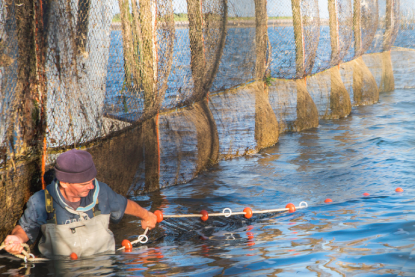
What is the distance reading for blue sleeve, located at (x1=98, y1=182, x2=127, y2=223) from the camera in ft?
14.0

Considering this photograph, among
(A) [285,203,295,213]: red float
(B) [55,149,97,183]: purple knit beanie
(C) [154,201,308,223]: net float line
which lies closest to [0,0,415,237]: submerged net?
(B) [55,149,97,183]: purple knit beanie

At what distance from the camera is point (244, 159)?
891cm

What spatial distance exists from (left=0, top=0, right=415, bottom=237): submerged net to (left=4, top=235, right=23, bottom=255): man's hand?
0.97 ft

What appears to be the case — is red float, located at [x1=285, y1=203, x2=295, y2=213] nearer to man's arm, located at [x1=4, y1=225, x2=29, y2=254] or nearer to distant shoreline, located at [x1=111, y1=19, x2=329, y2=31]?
distant shoreline, located at [x1=111, y1=19, x2=329, y2=31]

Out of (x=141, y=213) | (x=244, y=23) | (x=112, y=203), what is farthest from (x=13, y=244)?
→ (x=244, y=23)

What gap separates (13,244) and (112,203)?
3.13 feet

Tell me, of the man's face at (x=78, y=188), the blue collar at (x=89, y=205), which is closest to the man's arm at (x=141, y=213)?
the blue collar at (x=89, y=205)

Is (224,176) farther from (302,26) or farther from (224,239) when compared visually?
(302,26)

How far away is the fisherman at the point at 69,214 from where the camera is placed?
3842 mm

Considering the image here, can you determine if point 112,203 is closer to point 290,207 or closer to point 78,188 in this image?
point 78,188

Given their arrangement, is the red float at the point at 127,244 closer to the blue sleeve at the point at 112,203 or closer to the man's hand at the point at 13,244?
the blue sleeve at the point at 112,203

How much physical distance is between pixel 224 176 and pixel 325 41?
8.06m

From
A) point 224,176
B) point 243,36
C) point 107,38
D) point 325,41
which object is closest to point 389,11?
point 325,41

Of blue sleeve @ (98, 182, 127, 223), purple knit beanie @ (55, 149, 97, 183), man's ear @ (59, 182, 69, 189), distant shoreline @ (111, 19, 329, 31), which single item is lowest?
blue sleeve @ (98, 182, 127, 223)
